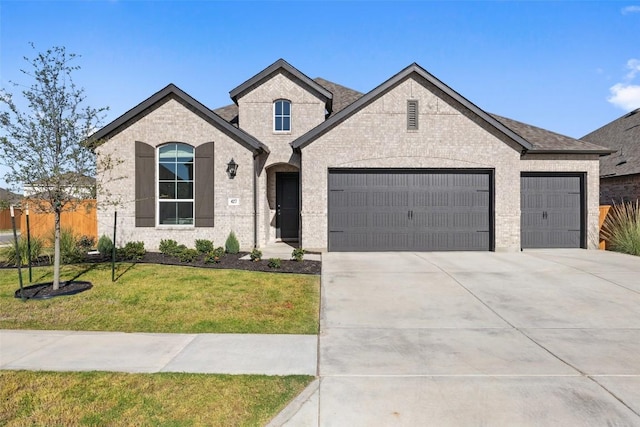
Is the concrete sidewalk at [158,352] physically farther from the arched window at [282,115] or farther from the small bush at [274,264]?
the arched window at [282,115]

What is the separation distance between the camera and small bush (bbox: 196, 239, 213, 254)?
40.5ft

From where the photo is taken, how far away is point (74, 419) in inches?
130

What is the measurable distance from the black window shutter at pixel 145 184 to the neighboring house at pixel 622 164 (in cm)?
1724

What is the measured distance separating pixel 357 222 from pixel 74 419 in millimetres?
10542

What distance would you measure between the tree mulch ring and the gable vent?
10.6m

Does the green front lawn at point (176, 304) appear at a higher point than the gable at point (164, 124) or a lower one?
Answer: lower

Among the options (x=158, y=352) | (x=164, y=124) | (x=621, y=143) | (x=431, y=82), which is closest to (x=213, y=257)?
(x=164, y=124)

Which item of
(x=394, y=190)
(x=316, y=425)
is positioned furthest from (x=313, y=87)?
(x=316, y=425)

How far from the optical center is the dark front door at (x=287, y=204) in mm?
16109

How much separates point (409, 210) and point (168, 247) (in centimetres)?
814

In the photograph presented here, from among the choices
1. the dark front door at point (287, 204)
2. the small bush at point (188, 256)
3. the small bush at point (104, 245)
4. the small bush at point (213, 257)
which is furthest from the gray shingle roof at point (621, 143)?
the small bush at point (104, 245)

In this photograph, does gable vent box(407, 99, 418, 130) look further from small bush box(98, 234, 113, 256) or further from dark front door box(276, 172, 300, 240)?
small bush box(98, 234, 113, 256)

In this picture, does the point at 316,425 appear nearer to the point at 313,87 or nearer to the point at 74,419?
the point at 74,419

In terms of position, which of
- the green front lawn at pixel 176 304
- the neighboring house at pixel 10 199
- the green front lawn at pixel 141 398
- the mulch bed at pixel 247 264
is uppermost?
the neighboring house at pixel 10 199
